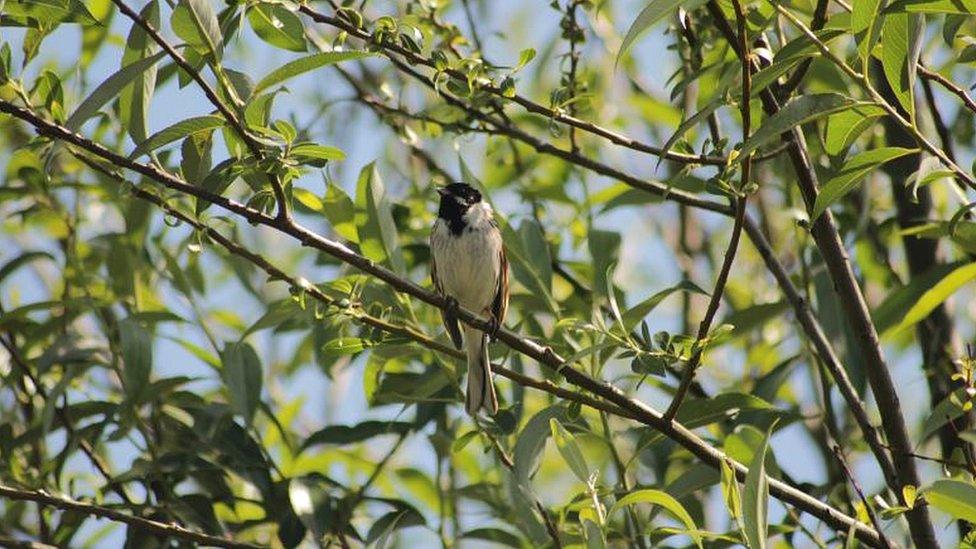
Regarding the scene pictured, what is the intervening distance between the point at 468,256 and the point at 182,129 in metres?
2.64

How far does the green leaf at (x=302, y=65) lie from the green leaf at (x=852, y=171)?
36.5 inches

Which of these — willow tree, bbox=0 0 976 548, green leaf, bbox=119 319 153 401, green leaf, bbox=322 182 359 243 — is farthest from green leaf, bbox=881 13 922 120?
green leaf, bbox=119 319 153 401

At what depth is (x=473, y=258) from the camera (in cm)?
522

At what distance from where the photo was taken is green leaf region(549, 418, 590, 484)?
2.82 m

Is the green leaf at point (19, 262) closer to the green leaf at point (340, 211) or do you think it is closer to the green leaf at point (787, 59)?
the green leaf at point (340, 211)

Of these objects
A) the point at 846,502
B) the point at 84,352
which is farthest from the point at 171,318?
the point at 846,502

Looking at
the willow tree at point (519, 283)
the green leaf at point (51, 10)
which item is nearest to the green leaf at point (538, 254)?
the willow tree at point (519, 283)

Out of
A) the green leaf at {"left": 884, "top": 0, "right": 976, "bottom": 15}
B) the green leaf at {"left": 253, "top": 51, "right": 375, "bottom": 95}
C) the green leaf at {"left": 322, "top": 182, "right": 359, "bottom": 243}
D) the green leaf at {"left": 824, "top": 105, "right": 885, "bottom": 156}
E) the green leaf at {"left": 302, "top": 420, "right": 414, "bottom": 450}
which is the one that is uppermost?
the green leaf at {"left": 322, "top": 182, "right": 359, "bottom": 243}

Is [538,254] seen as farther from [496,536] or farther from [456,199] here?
[456,199]

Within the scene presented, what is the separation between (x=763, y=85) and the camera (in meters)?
2.56

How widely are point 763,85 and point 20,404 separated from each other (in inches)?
111

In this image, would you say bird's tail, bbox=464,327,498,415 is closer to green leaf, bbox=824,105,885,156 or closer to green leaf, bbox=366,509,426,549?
green leaf, bbox=366,509,426,549

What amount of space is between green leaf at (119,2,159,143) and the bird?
1.74 meters

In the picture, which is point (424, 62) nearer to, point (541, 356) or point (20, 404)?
point (541, 356)
